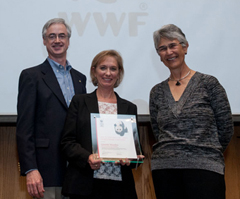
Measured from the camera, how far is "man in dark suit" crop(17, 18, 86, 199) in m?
1.72

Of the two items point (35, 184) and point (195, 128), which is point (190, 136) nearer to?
point (195, 128)

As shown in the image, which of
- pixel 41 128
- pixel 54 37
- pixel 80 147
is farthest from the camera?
pixel 54 37

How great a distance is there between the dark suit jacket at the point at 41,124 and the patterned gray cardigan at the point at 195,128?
0.52 m

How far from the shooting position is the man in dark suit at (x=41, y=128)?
1722 millimetres

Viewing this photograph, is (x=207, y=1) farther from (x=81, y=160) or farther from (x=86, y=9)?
(x=81, y=160)

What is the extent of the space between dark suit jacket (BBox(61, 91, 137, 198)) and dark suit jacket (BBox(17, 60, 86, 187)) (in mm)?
94

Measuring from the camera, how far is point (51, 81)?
1891 millimetres

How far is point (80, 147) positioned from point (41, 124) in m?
0.28

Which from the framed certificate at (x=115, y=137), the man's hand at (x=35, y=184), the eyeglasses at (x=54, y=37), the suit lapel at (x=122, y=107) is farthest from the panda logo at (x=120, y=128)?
the eyeglasses at (x=54, y=37)

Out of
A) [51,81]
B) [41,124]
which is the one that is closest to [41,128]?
[41,124]

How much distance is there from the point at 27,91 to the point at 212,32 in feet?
5.13

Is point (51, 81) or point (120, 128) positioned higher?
point (51, 81)

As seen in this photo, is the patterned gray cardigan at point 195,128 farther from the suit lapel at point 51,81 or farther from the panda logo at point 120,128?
the suit lapel at point 51,81

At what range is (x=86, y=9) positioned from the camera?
2.61 m
